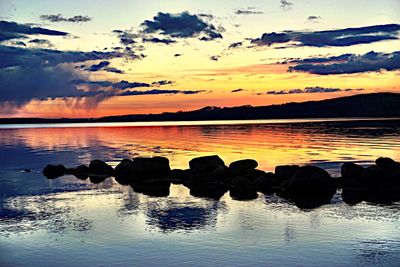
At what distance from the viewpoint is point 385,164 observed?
Answer: 118 feet

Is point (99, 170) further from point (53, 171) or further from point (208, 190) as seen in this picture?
point (208, 190)

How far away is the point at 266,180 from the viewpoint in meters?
34.0

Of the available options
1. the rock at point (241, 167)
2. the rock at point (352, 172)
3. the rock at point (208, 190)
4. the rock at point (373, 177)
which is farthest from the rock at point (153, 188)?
the rock at point (373, 177)

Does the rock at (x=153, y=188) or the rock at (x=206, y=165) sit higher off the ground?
the rock at (x=206, y=165)

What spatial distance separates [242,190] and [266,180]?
6.66ft

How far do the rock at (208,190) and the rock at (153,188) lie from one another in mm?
1771

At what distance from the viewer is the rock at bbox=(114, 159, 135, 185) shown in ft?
129

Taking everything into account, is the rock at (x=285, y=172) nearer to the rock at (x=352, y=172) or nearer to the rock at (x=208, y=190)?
the rock at (x=352, y=172)

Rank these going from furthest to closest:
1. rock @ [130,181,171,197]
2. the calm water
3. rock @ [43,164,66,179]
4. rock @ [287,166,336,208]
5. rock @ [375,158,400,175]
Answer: rock @ [43,164,66,179], rock @ [375,158,400,175], rock @ [130,181,171,197], rock @ [287,166,336,208], the calm water

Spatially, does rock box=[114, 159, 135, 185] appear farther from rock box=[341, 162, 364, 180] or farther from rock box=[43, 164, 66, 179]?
rock box=[341, 162, 364, 180]

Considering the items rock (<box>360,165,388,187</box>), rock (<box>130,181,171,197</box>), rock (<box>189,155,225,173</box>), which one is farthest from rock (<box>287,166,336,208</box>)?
rock (<box>189,155,225,173</box>)

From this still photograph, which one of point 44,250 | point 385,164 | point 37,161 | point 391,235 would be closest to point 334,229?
point 391,235

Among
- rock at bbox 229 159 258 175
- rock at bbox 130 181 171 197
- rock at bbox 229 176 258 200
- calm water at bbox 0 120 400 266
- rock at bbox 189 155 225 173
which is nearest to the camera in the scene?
calm water at bbox 0 120 400 266

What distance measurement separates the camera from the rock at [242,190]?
30.5 meters
